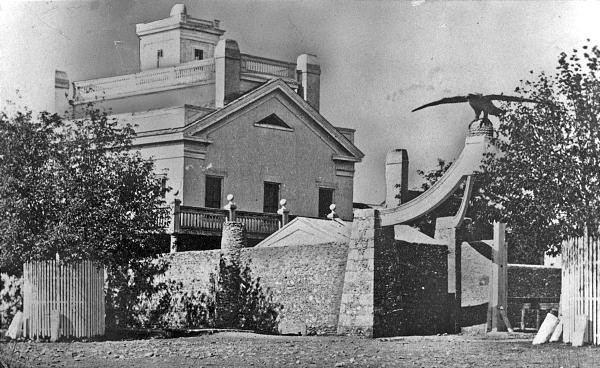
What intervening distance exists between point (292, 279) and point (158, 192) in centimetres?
390

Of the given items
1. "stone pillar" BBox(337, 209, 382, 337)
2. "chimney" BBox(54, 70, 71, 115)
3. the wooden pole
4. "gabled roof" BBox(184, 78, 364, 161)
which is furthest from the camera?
"chimney" BBox(54, 70, 71, 115)

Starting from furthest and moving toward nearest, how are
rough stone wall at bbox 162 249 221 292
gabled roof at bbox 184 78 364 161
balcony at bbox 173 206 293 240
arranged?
gabled roof at bbox 184 78 364 161 < balcony at bbox 173 206 293 240 < rough stone wall at bbox 162 249 221 292

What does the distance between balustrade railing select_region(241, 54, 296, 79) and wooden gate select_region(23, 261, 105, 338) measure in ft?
46.4

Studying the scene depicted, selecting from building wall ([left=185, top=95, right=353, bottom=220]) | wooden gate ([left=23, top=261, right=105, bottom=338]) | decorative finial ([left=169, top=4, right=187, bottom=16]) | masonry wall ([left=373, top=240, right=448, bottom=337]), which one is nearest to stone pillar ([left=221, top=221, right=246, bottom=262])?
masonry wall ([left=373, top=240, right=448, bottom=337])

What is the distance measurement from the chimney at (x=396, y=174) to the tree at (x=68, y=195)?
7309mm

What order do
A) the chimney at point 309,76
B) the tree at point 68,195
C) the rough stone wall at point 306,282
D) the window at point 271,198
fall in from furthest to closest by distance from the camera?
1. the chimney at point 309,76
2. the window at point 271,198
3. the rough stone wall at point 306,282
4. the tree at point 68,195

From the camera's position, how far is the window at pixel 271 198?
114ft

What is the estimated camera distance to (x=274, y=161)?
34.9m

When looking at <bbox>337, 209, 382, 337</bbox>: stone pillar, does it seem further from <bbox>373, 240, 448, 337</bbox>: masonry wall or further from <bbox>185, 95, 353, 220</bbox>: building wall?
<bbox>185, 95, 353, 220</bbox>: building wall

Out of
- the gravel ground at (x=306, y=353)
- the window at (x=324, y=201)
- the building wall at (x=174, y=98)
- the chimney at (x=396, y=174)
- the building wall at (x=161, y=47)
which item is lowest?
the gravel ground at (x=306, y=353)

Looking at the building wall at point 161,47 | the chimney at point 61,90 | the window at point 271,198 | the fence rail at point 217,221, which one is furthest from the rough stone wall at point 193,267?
the building wall at point 161,47

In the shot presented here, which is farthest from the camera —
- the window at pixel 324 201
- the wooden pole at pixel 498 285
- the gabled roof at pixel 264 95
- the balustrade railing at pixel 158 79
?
the window at pixel 324 201

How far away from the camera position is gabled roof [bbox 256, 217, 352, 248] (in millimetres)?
28469

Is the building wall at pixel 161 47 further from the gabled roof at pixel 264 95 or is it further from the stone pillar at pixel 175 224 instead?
the stone pillar at pixel 175 224
